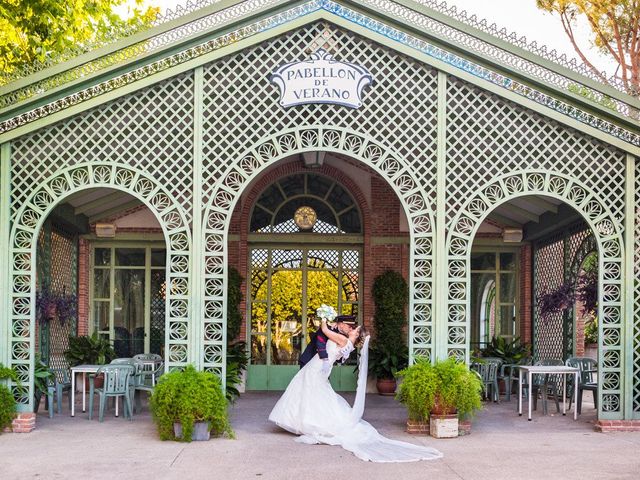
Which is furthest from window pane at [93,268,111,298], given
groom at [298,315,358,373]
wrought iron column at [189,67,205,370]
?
groom at [298,315,358,373]

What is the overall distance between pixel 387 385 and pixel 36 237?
6829 millimetres

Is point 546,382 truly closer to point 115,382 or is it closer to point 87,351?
point 115,382

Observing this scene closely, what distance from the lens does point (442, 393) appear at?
32.1 feet

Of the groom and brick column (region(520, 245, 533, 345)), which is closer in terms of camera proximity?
the groom

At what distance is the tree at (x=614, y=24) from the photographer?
70.1ft

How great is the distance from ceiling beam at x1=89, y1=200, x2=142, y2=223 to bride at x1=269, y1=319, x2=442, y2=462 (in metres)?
5.75

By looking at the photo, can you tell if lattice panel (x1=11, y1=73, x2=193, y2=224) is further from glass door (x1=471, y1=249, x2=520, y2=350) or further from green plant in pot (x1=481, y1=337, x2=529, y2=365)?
glass door (x1=471, y1=249, x2=520, y2=350)

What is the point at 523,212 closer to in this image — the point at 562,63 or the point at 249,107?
the point at 562,63

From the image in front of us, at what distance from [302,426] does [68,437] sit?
8.57ft

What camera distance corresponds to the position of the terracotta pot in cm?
1477

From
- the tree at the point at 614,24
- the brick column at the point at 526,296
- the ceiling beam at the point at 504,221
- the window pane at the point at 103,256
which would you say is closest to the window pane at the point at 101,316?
the window pane at the point at 103,256

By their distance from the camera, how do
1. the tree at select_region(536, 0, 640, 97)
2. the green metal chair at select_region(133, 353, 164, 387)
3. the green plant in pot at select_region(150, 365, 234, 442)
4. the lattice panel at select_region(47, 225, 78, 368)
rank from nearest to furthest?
the green plant in pot at select_region(150, 365, 234, 442) → the green metal chair at select_region(133, 353, 164, 387) → the lattice panel at select_region(47, 225, 78, 368) → the tree at select_region(536, 0, 640, 97)

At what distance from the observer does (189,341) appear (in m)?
10.0

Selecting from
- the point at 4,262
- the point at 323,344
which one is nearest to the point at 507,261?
the point at 323,344
